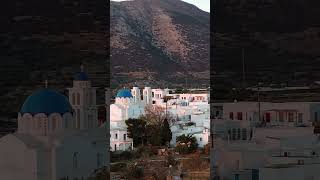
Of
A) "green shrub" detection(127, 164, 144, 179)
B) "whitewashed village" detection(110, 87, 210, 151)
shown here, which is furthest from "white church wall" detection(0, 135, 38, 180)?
"whitewashed village" detection(110, 87, 210, 151)

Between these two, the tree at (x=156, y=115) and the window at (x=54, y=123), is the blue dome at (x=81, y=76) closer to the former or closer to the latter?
the window at (x=54, y=123)

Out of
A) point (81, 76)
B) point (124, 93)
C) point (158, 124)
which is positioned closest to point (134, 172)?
point (158, 124)

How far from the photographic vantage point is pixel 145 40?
51.8 ft

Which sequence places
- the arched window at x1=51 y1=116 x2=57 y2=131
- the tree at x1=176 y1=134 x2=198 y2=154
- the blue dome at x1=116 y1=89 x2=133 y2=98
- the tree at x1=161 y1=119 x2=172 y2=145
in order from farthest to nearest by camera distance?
the blue dome at x1=116 y1=89 x2=133 y2=98 → the tree at x1=161 y1=119 x2=172 y2=145 → the tree at x1=176 y1=134 x2=198 y2=154 → the arched window at x1=51 y1=116 x2=57 y2=131

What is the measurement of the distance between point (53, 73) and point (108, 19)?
2.54ft

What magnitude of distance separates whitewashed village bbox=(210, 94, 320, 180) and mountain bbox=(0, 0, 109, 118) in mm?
1402

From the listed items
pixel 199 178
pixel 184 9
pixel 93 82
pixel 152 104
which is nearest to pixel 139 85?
pixel 152 104

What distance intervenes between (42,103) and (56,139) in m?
0.37

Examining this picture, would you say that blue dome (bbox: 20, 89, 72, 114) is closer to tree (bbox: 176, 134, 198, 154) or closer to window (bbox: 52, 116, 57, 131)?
window (bbox: 52, 116, 57, 131)

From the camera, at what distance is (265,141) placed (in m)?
4.91

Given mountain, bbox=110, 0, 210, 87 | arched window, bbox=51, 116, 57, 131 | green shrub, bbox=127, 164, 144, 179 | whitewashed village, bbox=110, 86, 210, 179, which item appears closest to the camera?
arched window, bbox=51, 116, 57, 131

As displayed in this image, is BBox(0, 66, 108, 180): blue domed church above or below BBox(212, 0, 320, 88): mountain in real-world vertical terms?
below

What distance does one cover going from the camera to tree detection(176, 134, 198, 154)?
38.0 ft

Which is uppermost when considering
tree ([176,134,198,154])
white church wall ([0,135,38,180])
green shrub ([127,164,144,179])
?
white church wall ([0,135,38,180])
